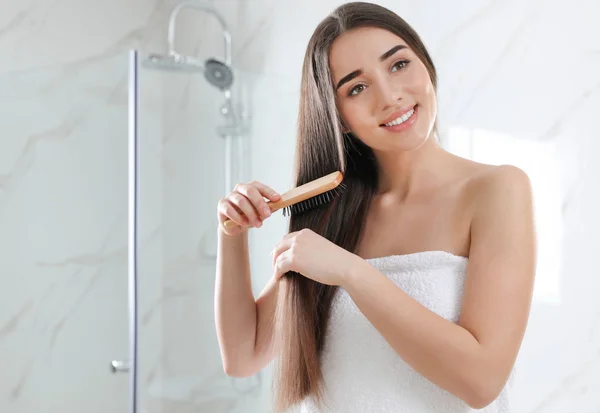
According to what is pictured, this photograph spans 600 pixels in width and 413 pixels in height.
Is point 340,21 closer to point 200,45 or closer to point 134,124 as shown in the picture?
point 134,124

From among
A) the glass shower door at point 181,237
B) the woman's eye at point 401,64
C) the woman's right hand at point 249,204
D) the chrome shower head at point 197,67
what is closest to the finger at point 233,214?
the woman's right hand at point 249,204

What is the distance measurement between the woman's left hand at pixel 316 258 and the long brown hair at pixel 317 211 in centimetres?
11

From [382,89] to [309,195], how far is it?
0.54 ft

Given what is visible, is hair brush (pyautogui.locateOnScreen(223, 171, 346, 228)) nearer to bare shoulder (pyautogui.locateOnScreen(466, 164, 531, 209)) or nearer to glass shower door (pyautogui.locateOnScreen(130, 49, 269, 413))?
bare shoulder (pyautogui.locateOnScreen(466, 164, 531, 209))

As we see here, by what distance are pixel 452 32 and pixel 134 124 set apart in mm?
830

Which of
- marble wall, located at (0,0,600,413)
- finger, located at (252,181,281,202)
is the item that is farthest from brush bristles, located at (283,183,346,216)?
marble wall, located at (0,0,600,413)

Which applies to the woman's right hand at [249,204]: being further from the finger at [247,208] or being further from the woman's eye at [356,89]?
the woman's eye at [356,89]

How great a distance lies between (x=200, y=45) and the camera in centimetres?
242

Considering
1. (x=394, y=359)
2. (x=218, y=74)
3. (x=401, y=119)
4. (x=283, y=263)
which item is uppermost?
(x=218, y=74)

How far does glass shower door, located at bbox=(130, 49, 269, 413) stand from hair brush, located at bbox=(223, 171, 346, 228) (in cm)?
92

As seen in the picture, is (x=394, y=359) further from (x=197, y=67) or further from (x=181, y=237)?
(x=197, y=67)

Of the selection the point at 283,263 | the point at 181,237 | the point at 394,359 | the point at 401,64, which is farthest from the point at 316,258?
the point at 181,237

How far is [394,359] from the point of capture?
2.79ft

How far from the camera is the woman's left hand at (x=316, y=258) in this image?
774 mm
